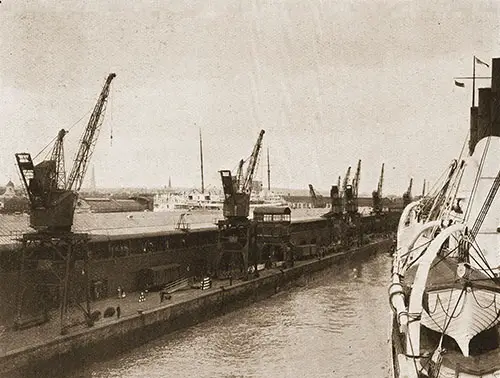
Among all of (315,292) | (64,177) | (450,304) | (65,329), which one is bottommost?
(315,292)

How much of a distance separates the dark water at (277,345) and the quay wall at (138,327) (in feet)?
1.69

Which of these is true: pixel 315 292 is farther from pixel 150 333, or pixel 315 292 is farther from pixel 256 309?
pixel 150 333

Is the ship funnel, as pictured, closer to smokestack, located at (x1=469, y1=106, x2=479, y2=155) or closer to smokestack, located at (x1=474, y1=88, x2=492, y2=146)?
smokestack, located at (x1=474, y1=88, x2=492, y2=146)

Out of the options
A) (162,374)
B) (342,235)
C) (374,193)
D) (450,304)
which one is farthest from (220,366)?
(374,193)

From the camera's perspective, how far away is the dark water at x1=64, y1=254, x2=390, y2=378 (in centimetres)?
2345

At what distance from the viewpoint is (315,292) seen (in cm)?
4309

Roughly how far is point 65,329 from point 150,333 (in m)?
5.19

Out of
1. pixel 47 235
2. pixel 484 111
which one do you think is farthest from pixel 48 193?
pixel 484 111

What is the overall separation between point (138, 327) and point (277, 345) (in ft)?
22.0

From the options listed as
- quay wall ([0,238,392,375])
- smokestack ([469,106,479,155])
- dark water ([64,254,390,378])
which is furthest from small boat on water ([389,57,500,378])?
quay wall ([0,238,392,375])

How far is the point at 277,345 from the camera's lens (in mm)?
27266

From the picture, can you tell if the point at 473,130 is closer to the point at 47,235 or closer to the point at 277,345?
the point at 277,345

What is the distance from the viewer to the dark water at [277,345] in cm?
2345

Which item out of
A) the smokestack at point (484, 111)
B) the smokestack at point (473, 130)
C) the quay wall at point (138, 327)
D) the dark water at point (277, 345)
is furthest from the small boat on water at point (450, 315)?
the quay wall at point (138, 327)
